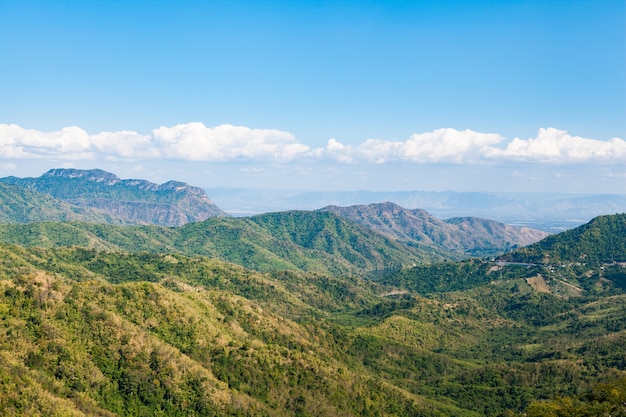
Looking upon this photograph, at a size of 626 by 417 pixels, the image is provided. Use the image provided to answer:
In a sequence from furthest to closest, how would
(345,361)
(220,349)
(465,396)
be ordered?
(345,361), (465,396), (220,349)

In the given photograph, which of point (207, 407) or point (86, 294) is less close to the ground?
point (86, 294)

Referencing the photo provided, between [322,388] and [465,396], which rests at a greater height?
[322,388]

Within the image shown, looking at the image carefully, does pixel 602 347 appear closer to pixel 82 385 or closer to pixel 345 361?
pixel 345 361

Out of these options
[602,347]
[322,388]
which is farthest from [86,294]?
A: [602,347]

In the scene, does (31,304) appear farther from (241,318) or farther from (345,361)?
(345,361)

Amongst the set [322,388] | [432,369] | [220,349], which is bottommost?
[432,369]

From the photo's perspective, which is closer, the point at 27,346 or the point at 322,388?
the point at 27,346

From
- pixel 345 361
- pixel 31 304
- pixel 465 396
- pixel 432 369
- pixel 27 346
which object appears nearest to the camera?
pixel 27 346

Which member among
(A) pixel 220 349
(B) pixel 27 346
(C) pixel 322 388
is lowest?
(C) pixel 322 388

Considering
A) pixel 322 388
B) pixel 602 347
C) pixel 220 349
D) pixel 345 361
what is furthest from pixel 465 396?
pixel 220 349

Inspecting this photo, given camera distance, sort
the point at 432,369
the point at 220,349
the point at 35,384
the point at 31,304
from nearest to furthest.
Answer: the point at 35,384 < the point at 31,304 < the point at 220,349 < the point at 432,369
